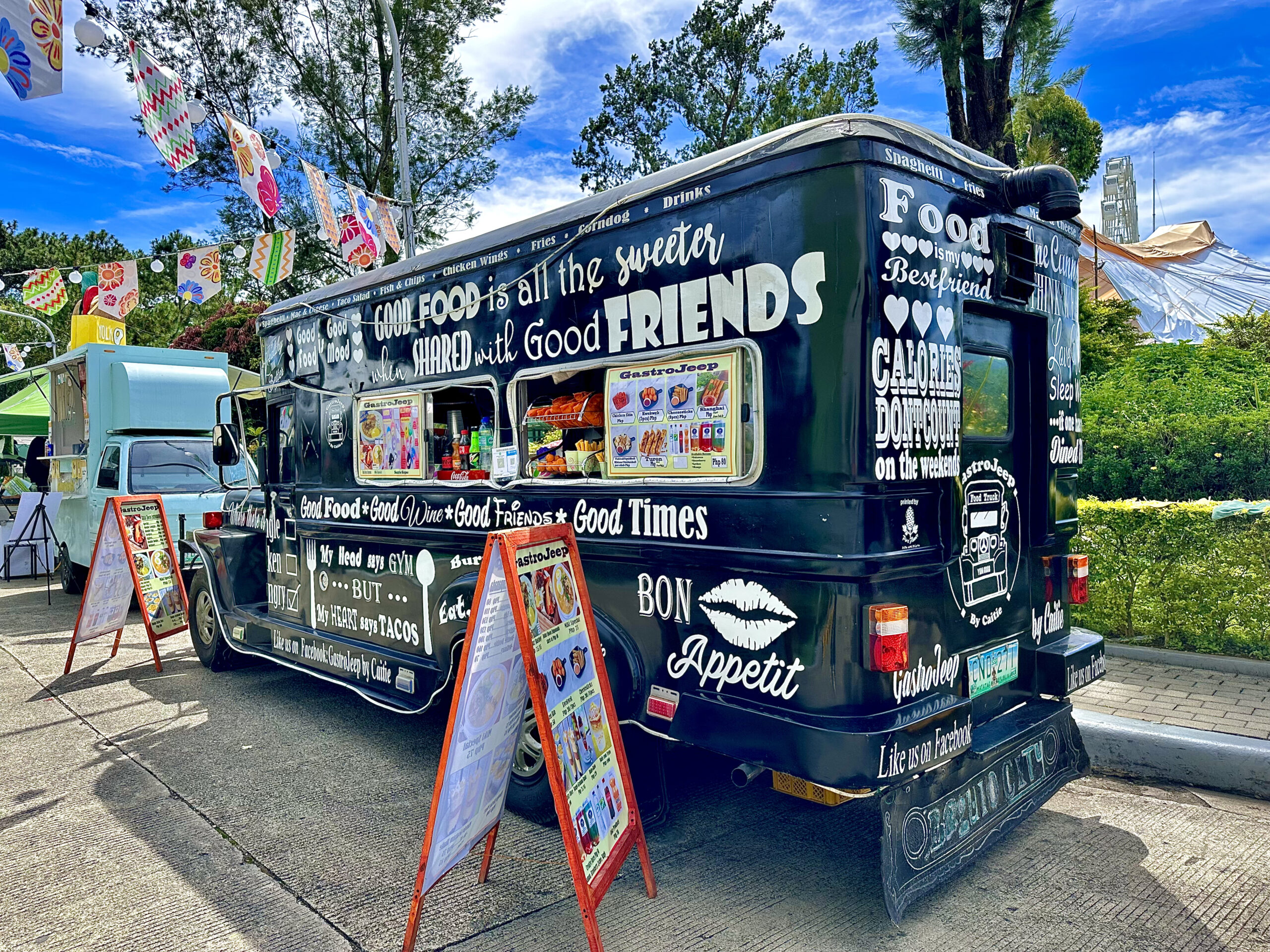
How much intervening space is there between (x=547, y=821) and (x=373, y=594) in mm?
1958

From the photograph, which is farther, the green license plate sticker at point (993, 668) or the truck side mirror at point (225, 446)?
the truck side mirror at point (225, 446)

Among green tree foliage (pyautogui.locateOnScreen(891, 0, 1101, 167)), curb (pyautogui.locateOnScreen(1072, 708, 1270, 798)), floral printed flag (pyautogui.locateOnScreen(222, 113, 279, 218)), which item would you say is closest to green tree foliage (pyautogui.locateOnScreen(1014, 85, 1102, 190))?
green tree foliage (pyautogui.locateOnScreen(891, 0, 1101, 167))

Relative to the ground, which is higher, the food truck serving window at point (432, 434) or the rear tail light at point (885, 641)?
the food truck serving window at point (432, 434)

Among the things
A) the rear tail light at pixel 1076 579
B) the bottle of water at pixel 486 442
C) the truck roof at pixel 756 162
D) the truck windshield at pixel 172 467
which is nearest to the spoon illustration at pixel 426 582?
the bottle of water at pixel 486 442

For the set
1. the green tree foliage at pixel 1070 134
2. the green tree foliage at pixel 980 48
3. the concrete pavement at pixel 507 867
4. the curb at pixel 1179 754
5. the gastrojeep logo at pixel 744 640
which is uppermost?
the green tree foliage at pixel 1070 134

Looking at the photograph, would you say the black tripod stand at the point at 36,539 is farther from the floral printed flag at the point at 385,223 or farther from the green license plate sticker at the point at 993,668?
the green license plate sticker at the point at 993,668

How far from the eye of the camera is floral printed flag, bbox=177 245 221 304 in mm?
11922

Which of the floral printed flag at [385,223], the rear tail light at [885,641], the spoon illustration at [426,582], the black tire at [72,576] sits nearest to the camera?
the rear tail light at [885,641]

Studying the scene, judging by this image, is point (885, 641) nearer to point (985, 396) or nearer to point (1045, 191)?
point (985, 396)

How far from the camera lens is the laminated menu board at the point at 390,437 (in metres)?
5.02

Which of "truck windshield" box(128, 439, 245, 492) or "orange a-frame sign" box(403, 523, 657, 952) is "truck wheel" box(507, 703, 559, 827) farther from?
"truck windshield" box(128, 439, 245, 492)

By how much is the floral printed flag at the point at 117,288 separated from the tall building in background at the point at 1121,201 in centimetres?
7374

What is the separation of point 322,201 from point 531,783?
767cm

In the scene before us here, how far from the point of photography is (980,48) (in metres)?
10.5
